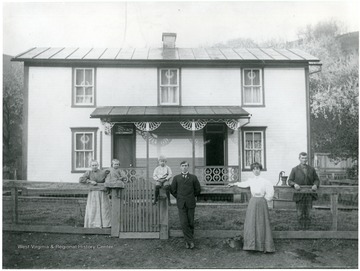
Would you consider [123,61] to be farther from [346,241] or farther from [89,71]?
[346,241]

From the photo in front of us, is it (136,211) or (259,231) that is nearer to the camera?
(259,231)

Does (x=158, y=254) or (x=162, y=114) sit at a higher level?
(x=162, y=114)

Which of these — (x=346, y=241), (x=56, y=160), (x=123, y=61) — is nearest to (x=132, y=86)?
(x=123, y=61)

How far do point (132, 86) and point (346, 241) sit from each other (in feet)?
34.3

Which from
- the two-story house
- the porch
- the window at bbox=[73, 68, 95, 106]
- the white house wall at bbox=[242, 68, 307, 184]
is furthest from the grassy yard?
the window at bbox=[73, 68, 95, 106]

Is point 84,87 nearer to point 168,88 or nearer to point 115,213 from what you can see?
point 168,88

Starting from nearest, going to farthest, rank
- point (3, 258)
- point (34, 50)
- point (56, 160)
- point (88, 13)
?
point (3, 258) < point (88, 13) < point (56, 160) < point (34, 50)

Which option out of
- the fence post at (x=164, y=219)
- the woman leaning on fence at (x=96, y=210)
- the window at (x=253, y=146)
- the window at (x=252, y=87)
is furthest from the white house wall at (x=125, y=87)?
the fence post at (x=164, y=219)

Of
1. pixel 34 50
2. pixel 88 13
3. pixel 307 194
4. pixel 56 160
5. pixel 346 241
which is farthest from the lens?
pixel 34 50

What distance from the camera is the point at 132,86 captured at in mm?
14758

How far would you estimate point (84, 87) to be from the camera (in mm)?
14648

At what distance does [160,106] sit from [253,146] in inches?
174

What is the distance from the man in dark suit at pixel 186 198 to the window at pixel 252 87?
8.92 metres

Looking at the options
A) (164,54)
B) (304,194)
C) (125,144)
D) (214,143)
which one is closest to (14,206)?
(304,194)
